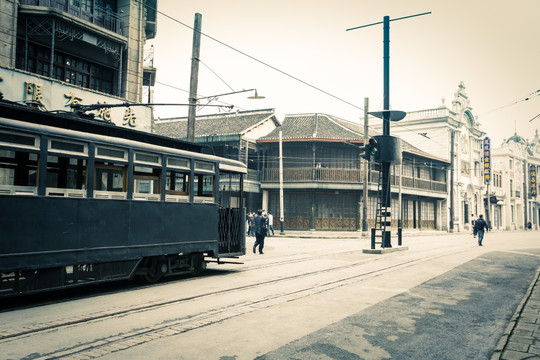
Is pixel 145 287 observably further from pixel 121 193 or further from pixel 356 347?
pixel 356 347

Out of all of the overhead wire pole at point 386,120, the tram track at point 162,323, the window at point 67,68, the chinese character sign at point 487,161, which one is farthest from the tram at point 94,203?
the chinese character sign at point 487,161

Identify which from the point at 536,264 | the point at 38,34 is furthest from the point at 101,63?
the point at 536,264

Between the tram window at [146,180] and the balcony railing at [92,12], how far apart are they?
1284 cm

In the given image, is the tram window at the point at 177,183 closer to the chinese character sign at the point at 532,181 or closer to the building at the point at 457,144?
the building at the point at 457,144

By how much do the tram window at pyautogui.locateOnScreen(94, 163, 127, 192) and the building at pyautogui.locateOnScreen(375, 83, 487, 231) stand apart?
40.5 m

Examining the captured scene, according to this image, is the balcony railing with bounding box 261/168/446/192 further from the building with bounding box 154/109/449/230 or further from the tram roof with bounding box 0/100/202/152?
the tram roof with bounding box 0/100/202/152

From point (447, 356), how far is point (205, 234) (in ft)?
21.8

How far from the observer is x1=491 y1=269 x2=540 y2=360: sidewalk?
16.1 feet

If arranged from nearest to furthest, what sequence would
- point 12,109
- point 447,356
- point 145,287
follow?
point 447,356, point 12,109, point 145,287

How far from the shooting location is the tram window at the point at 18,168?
696 cm

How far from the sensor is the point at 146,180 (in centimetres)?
929

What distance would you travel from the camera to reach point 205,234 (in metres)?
10.7

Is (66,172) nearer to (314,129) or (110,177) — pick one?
(110,177)

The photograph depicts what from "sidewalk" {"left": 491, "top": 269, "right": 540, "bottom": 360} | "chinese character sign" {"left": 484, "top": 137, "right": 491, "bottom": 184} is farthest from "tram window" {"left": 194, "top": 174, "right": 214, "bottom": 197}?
"chinese character sign" {"left": 484, "top": 137, "right": 491, "bottom": 184}
